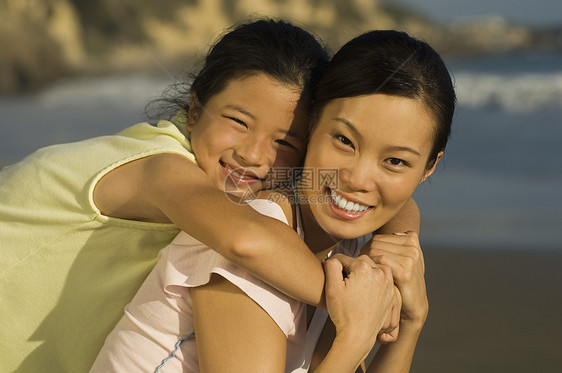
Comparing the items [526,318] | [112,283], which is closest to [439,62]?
[112,283]

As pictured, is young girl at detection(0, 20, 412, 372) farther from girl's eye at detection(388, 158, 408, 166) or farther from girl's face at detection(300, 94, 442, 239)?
girl's eye at detection(388, 158, 408, 166)

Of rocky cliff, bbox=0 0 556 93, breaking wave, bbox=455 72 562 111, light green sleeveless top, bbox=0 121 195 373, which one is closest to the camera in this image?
light green sleeveless top, bbox=0 121 195 373

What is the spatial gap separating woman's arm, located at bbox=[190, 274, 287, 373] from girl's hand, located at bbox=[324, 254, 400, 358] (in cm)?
13

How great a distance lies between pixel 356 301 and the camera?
149 cm

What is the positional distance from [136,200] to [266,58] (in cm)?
52

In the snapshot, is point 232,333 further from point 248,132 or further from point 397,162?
point 248,132

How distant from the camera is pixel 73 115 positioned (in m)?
9.77

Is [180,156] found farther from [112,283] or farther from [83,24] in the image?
[83,24]

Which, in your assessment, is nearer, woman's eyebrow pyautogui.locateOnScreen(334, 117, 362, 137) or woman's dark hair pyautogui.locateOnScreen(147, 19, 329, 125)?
woman's eyebrow pyautogui.locateOnScreen(334, 117, 362, 137)

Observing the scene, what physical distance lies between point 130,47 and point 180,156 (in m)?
17.9

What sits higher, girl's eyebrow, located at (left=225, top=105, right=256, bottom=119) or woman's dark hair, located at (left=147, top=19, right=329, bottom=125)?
woman's dark hair, located at (left=147, top=19, right=329, bottom=125)

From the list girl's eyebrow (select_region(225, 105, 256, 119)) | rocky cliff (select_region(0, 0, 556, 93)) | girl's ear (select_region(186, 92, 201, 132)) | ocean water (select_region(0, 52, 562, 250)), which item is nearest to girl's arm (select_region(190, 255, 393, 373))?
girl's eyebrow (select_region(225, 105, 256, 119))

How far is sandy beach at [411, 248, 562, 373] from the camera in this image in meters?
2.59

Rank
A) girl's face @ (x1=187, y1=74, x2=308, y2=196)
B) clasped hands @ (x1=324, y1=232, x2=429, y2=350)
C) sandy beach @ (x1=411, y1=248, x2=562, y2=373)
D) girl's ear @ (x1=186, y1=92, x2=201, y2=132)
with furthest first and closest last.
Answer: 1. sandy beach @ (x1=411, y1=248, x2=562, y2=373)
2. girl's ear @ (x1=186, y1=92, x2=201, y2=132)
3. girl's face @ (x1=187, y1=74, x2=308, y2=196)
4. clasped hands @ (x1=324, y1=232, x2=429, y2=350)
